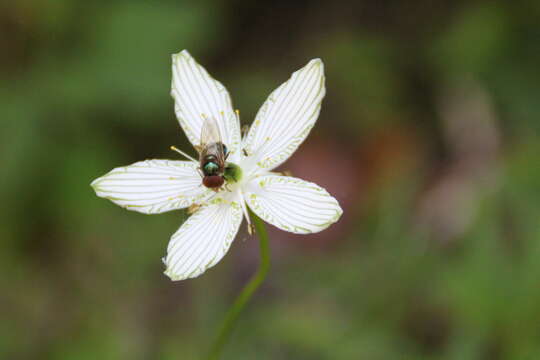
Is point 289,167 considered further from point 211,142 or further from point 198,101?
point 211,142

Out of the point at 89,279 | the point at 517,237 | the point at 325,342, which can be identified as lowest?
the point at 89,279

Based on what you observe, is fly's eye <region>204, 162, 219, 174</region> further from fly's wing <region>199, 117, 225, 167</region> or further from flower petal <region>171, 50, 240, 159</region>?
flower petal <region>171, 50, 240, 159</region>

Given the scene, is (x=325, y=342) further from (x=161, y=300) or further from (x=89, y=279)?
(x=89, y=279)

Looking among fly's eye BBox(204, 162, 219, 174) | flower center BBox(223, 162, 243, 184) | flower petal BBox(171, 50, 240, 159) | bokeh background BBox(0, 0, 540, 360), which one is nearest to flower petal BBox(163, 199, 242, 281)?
flower center BBox(223, 162, 243, 184)

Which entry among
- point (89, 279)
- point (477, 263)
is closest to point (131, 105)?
point (89, 279)

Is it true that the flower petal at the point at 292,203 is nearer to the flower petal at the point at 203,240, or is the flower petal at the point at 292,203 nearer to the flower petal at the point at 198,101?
the flower petal at the point at 203,240

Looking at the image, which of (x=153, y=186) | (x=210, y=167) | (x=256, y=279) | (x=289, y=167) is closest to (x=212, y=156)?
(x=210, y=167)
